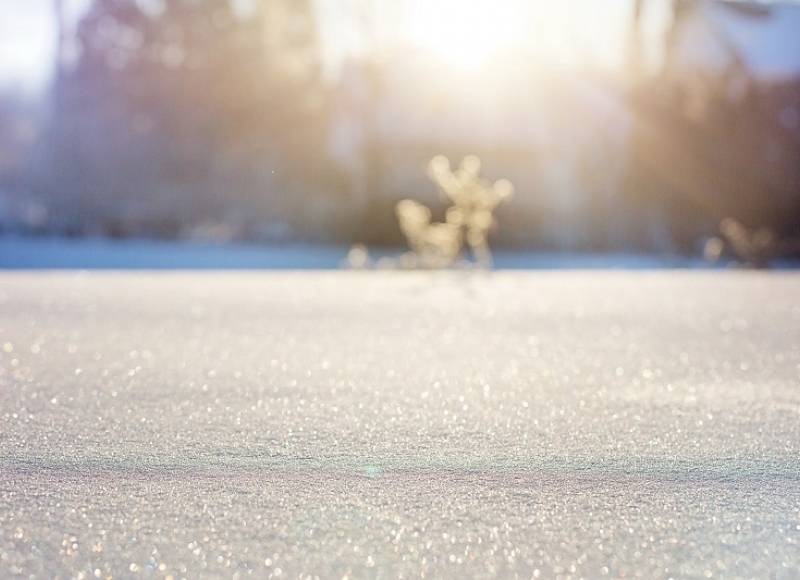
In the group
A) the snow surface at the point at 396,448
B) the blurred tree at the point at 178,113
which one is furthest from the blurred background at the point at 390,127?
the snow surface at the point at 396,448

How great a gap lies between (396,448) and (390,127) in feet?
57.5

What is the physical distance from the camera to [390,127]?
20391 mm

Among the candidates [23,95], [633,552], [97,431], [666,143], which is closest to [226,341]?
[97,431]

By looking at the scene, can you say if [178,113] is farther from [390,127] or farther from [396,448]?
[396,448]

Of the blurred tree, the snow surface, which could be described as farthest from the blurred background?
the snow surface

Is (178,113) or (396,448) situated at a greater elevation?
(178,113)

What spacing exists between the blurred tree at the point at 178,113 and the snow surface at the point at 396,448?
13.8m

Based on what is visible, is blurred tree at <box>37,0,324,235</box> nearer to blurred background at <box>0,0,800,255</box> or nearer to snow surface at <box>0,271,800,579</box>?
blurred background at <box>0,0,800,255</box>

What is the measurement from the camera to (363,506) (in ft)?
8.47

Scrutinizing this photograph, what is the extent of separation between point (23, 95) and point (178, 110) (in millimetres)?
12865

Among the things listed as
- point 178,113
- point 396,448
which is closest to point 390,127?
point 178,113

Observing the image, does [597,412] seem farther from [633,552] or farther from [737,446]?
[633,552]

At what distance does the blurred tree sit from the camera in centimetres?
2052

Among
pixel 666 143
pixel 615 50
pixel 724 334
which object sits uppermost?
pixel 615 50
